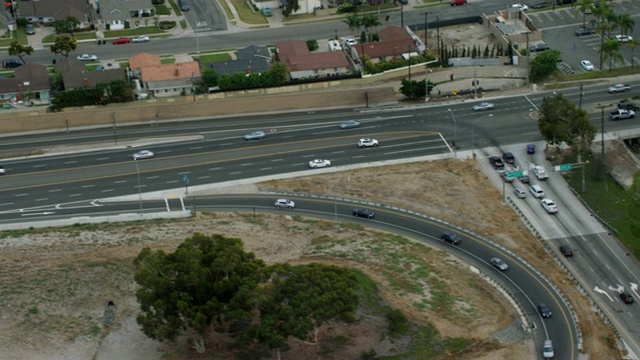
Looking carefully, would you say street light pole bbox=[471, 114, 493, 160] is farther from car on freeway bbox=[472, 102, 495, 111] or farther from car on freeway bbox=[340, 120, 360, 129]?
car on freeway bbox=[340, 120, 360, 129]

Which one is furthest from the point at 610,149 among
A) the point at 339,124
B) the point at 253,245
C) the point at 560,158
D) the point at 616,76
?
the point at 253,245

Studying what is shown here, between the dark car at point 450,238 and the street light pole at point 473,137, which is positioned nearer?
the dark car at point 450,238

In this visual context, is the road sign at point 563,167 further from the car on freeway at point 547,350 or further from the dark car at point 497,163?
the car on freeway at point 547,350

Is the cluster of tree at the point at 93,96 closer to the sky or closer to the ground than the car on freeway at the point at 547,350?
closer to the sky

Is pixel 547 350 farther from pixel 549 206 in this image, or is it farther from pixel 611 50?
pixel 611 50

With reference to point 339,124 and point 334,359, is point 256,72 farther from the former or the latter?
point 334,359

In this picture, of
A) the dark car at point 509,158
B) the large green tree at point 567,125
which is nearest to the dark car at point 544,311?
the large green tree at point 567,125

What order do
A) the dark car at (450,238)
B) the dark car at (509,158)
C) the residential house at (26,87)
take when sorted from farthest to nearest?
the residential house at (26,87), the dark car at (509,158), the dark car at (450,238)
